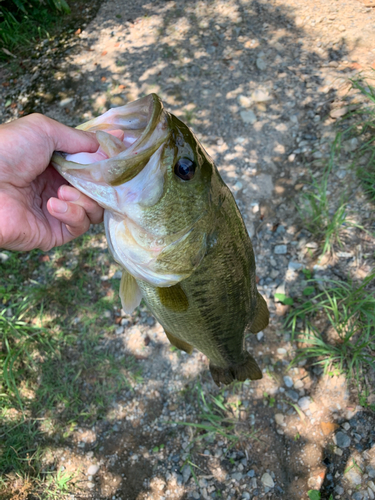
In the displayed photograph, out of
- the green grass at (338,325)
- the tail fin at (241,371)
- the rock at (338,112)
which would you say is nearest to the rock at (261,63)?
the rock at (338,112)

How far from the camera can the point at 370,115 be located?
3465 millimetres

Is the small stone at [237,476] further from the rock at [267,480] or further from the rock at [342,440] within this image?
the rock at [342,440]

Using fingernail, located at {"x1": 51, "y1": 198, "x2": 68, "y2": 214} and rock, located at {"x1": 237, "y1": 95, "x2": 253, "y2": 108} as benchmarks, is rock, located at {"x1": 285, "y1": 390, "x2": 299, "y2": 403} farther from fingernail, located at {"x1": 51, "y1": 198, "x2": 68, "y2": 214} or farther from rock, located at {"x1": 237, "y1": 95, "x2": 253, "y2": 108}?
rock, located at {"x1": 237, "y1": 95, "x2": 253, "y2": 108}

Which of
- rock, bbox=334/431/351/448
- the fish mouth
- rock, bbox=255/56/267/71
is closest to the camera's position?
the fish mouth

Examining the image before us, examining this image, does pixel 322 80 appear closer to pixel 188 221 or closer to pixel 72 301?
pixel 188 221

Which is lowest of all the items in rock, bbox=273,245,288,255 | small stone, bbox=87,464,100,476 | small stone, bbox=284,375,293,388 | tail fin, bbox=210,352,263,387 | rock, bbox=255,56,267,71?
small stone, bbox=284,375,293,388

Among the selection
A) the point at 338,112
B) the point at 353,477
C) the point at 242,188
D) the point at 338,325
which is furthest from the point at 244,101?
the point at 353,477

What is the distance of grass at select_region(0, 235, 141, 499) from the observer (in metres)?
2.89

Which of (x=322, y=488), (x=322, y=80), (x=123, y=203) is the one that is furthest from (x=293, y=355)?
(x=322, y=80)

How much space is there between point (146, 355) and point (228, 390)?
87 centimetres

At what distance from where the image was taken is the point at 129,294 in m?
1.98

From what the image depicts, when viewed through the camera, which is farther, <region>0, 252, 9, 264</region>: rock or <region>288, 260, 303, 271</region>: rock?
<region>0, 252, 9, 264</region>: rock

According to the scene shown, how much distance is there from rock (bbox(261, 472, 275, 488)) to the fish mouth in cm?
267

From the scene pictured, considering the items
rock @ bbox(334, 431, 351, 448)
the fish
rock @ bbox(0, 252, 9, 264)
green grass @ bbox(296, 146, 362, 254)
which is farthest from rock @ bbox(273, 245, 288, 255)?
rock @ bbox(0, 252, 9, 264)
